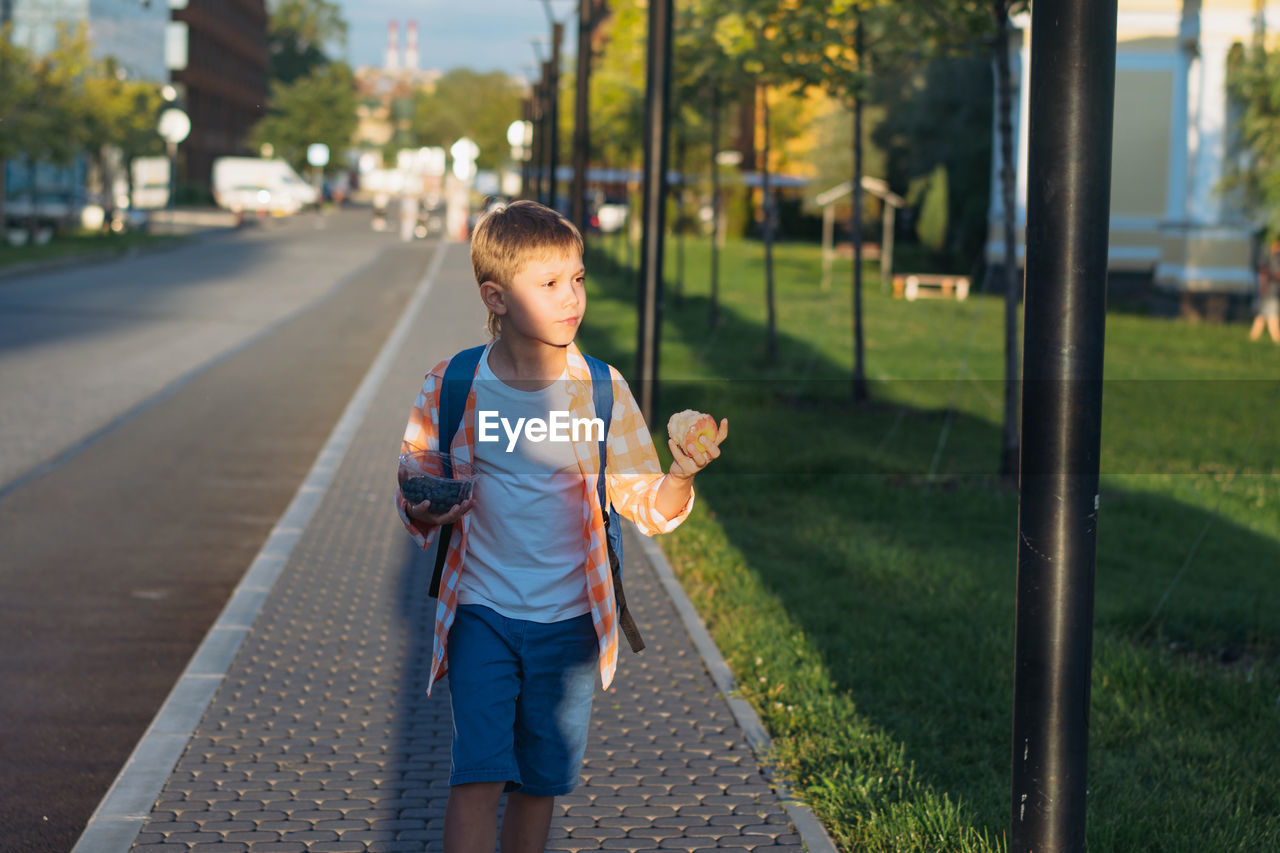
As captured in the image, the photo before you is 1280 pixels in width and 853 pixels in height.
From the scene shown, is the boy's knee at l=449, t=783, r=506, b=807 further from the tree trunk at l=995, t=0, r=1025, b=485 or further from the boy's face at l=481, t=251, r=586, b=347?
the tree trunk at l=995, t=0, r=1025, b=485

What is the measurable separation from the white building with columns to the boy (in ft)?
79.4

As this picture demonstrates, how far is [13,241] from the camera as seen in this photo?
4025 cm

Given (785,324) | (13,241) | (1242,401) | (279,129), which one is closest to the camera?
(1242,401)

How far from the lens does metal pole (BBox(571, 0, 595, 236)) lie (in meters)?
24.8

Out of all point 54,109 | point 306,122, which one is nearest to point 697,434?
point 54,109

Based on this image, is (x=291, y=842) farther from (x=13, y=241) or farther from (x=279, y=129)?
(x=279, y=129)

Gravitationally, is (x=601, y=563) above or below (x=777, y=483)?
above

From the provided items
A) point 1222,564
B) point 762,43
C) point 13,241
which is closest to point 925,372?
point 762,43

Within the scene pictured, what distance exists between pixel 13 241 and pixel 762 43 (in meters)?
31.8

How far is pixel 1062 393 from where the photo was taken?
3.25m

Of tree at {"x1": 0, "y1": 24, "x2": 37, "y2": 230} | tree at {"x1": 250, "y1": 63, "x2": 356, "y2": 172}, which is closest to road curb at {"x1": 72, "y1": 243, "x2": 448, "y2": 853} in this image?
tree at {"x1": 0, "y1": 24, "x2": 37, "y2": 230}

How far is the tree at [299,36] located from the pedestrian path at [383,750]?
139 m

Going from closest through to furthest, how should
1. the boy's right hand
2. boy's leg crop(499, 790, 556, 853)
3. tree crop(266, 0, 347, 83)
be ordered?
the boy's right hand < boy's leg crop(499, 790, 556, 853) < tree crop(266, 0, 347, 83)

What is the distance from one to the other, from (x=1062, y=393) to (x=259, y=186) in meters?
73.6
